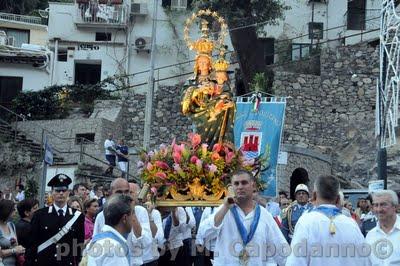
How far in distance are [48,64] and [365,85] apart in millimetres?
14633

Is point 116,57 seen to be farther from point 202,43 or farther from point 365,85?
point 202,43

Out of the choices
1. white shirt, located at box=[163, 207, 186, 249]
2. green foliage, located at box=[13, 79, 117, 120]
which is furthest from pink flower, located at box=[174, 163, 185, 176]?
green foliage, located at box=[13, 79, 117, 120]

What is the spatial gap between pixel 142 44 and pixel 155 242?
2576 cm

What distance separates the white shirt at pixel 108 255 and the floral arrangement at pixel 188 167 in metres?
3.09

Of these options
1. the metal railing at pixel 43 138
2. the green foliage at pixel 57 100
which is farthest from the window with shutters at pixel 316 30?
the metal railing at pixel 43 138

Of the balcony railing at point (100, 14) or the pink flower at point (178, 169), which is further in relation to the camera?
the balcony railing at point (100, 14)

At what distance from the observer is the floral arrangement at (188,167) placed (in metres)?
9.07

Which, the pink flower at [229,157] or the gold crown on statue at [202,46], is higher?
the gold crown on statue at [202,46]

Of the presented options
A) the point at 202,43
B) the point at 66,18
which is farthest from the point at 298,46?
the point at 202,43

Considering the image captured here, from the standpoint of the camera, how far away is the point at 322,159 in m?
28.1

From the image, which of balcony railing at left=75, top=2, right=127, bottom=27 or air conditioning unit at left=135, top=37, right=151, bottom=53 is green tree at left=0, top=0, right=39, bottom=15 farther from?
air conditioning unit at left=135, top=37, right=151, bottom=53

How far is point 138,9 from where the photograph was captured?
114 feet

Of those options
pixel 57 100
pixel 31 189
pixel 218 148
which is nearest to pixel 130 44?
pixel 57 100

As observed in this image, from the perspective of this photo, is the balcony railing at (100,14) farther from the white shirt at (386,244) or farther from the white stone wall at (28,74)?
the white shirt at (386,244)
